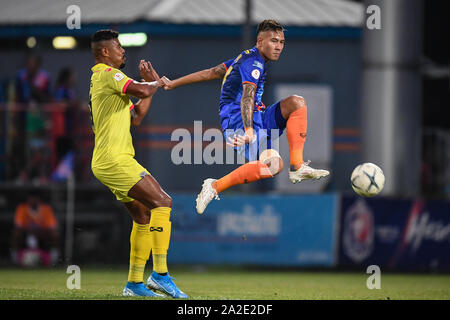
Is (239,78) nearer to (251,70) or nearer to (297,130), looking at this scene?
(251,70)

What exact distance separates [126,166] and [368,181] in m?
2.85

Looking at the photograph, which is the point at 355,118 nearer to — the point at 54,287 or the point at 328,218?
the point at 328,218

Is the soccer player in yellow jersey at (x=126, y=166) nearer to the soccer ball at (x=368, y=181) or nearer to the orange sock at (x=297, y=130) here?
the orange sock at (x=297, y=130)

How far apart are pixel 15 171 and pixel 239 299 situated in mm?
9817

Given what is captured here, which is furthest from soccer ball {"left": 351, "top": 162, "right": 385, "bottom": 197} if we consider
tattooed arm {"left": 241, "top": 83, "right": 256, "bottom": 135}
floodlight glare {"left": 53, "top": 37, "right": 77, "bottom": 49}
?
floodlight glare {"left": 53, "top": 37, "right": 77, "bottom": 49}

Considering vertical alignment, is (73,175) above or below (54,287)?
above

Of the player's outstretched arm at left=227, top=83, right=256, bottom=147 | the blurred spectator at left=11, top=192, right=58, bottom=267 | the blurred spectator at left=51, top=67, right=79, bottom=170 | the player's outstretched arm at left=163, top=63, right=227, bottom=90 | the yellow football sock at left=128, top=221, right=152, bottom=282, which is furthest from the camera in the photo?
the blurred spectator at left=51, top=67, right=79, bottom=170

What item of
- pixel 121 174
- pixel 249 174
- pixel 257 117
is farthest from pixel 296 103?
pixel 121 174

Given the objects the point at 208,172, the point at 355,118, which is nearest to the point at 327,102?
the point at 355,118

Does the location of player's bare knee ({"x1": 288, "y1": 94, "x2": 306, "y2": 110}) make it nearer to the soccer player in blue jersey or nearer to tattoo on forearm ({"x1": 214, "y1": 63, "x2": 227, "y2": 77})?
the soccer player in blue jersey

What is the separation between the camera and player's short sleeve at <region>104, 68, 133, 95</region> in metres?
9.35

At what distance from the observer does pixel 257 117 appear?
32.6 ft

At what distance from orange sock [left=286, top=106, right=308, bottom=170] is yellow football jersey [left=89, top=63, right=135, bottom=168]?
1848 millimetres

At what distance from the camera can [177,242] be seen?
17.2 meters
